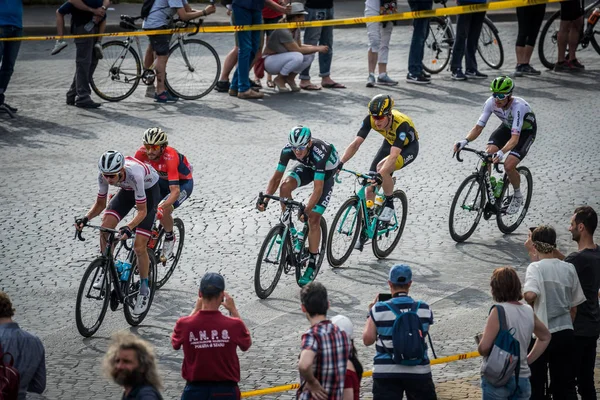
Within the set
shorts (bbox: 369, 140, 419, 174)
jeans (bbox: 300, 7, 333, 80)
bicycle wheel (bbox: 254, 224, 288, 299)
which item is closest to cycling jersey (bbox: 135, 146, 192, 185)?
bicycle wheel (bbox: 254, 224, 288, 299)

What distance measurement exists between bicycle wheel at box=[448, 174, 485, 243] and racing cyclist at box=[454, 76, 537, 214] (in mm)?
415

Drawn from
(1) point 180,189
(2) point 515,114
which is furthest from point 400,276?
(2) point 515,114

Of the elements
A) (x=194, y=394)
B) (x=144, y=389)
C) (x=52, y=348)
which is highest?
(x=144, y=389)

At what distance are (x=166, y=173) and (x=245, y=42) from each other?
7.12 m

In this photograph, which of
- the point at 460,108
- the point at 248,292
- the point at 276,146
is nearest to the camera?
the point at 248,292

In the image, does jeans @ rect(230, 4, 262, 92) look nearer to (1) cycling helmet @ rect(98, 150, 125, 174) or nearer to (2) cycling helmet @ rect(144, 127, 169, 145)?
(2) cycling helmet @ rect(144, 127, 169, 145)

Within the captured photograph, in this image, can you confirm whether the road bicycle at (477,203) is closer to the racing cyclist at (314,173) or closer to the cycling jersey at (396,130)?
the cycling jersey at (396,130)

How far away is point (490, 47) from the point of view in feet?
67.1

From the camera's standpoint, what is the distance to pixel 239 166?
14961 millimetres

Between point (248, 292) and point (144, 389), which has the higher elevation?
point (144, 389)

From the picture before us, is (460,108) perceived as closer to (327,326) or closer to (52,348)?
(52,348)

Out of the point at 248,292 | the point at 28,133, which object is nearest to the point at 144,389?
the point at 248,292

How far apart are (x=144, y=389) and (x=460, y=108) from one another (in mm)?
12779

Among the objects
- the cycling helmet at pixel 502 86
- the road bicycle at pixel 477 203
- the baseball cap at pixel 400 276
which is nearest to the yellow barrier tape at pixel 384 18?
the cycling helmet at pixel 502 86
